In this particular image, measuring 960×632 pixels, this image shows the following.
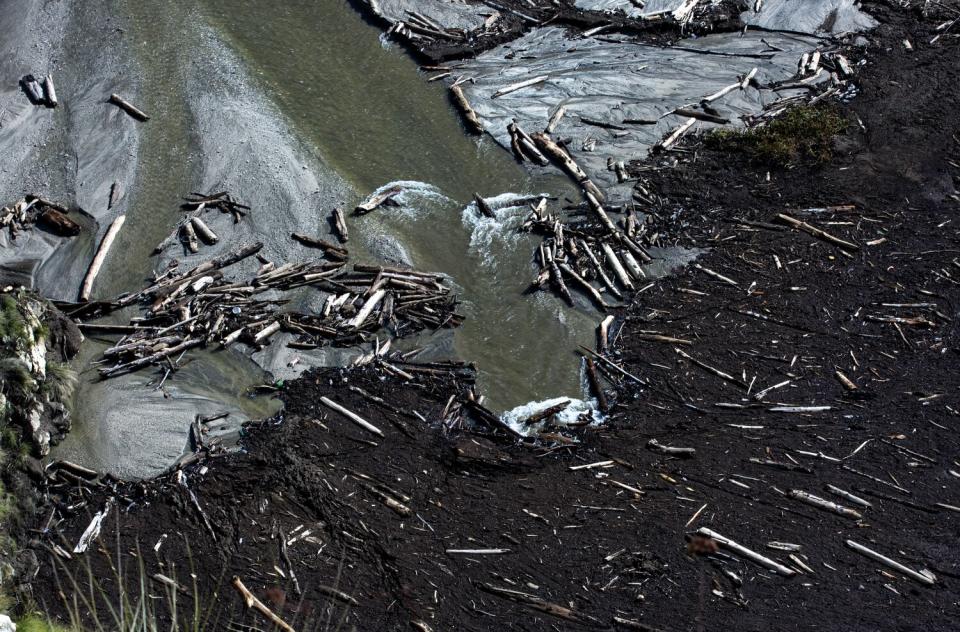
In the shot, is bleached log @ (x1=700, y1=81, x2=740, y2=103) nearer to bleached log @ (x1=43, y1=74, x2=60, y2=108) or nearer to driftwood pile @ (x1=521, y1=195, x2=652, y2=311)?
driftwood pile @ (x1=521, y1=195, x2=652, y2=311)

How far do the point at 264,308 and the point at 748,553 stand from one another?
20.9 feet

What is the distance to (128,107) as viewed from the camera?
1255 cm

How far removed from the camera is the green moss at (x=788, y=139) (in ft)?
42.0

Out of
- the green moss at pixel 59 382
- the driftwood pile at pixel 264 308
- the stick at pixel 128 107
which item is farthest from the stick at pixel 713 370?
the stick at pixel 128 107

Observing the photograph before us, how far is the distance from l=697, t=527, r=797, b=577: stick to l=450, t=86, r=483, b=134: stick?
7.57 meters

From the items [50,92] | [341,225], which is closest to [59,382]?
[341,225]

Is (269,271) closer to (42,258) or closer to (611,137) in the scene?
(42,258)

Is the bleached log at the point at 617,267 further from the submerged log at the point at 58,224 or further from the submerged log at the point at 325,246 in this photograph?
the submerged log at the point at 58,224

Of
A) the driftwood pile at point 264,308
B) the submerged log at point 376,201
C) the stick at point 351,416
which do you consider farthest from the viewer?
the submerged log at point 376,201

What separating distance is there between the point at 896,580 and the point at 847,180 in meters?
6.66

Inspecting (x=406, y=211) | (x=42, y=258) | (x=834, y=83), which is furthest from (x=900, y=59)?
(x=42, y=258)

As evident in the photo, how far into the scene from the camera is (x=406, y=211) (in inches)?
475

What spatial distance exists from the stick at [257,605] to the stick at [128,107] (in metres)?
7.73

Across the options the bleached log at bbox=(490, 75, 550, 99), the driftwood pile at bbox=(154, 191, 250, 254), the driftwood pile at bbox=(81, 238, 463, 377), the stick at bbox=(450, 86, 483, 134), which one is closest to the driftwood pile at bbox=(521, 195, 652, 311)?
the driftwood pile at bbox=(81, 238, 463, 377)
